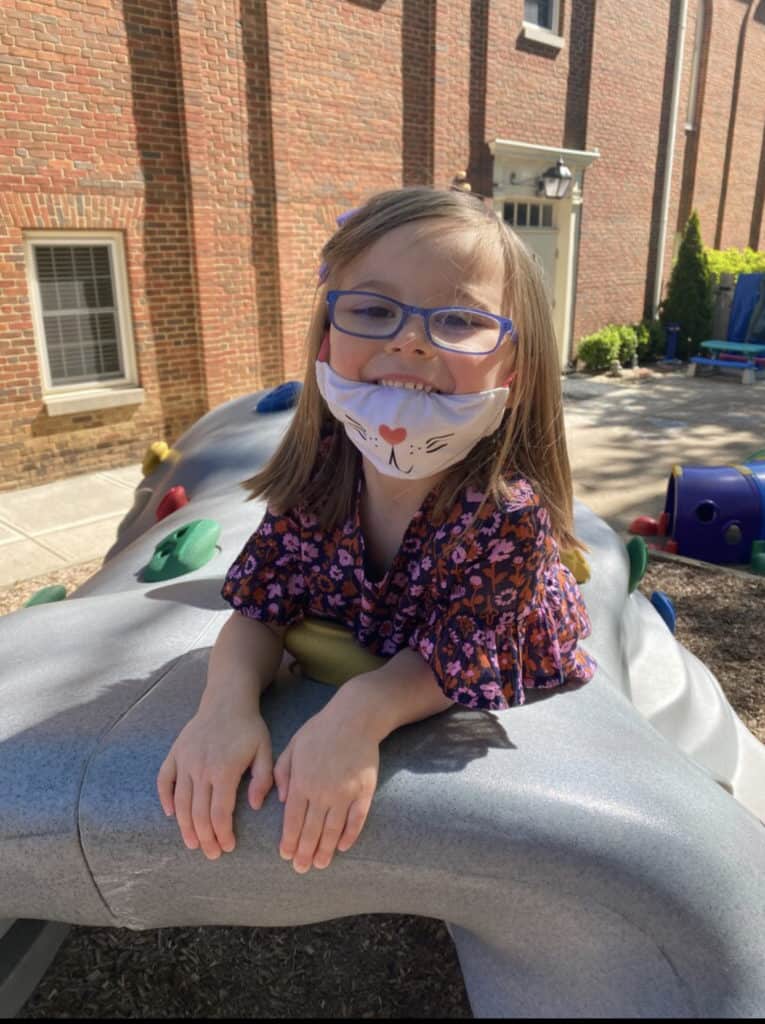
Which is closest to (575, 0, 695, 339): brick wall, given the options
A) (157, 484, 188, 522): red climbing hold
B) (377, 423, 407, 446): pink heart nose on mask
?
(157, 484, 188, 522): red climbing hold

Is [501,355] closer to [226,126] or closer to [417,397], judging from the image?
[417,397]

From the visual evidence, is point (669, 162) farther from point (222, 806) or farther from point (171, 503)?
point (222, 806)

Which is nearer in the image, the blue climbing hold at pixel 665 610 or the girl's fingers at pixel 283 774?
the girl's fingers at pixel 283 774

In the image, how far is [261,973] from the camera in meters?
2.15

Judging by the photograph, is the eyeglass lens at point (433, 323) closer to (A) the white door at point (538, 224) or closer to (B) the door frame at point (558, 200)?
(B) the door frame at point (558, 200)

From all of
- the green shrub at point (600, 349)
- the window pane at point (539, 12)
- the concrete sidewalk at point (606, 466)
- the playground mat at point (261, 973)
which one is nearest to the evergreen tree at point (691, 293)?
the green shrub at point (600, 349)

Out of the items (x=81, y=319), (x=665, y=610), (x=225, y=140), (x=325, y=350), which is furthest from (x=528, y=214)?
(x=325, y=350)

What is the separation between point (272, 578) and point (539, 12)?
43.0 feet

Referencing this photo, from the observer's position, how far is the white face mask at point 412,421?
1.33 metres

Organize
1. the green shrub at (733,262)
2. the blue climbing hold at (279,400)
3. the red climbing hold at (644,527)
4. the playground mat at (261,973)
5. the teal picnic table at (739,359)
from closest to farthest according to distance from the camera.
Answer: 1. the playground mat at (261,973)
2. the blue climbing hold at (279,400)
3. the red climbing hold at (644,527)
4. the teal picnic table at (739,359)
5. the green shrub at (733,262)

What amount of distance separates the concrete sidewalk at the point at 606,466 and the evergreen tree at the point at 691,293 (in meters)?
2.65

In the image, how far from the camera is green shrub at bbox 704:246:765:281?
50.6 ft

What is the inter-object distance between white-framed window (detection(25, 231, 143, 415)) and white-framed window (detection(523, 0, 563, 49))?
7612 mm

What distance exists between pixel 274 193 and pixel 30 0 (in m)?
2.80
